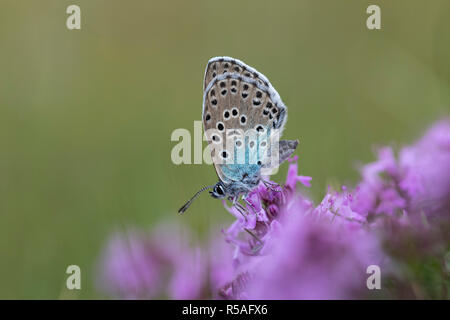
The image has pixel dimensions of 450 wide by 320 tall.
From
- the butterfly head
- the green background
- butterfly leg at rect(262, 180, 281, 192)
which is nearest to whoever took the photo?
butterfly leg at rect(262, 180, 281, 192)

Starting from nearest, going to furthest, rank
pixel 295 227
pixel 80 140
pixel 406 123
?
pixel 295 227 < pixel 406 123 < pixel 80 140

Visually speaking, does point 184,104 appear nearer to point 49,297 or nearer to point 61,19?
point 61,19

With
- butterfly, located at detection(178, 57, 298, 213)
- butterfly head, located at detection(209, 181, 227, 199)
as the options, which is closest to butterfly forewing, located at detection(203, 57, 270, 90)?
butterfly, located at detection(178, 57, 298, 213)

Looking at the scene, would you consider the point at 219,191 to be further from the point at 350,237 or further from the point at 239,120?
the point at 350,237

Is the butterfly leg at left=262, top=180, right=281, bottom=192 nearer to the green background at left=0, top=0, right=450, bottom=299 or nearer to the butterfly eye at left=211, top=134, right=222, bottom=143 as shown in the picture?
the green background at left=0, top=0, right=450, bottom=299

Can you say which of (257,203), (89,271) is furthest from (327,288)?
(89,271)

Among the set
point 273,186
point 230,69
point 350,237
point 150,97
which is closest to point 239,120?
point 230,69
